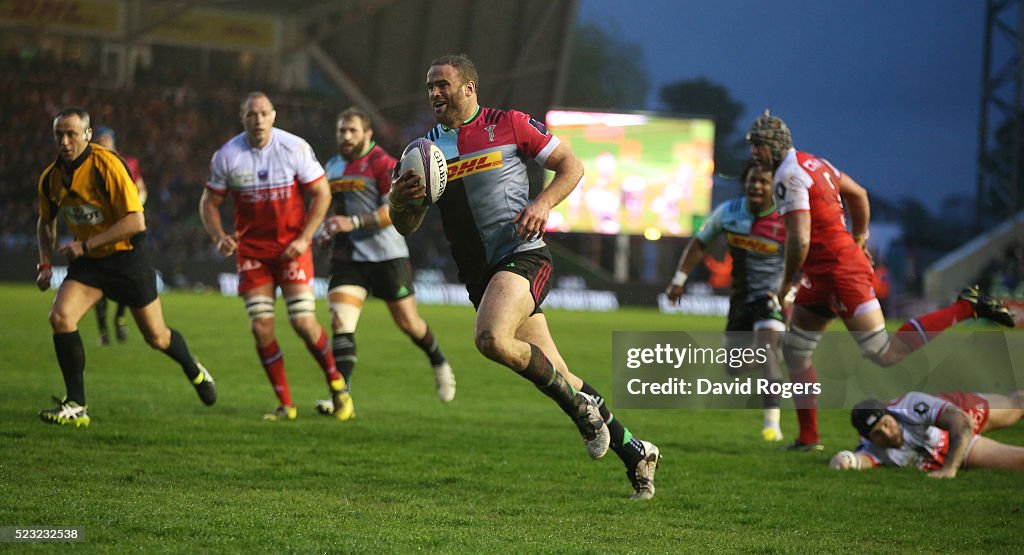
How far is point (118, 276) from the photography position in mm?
8359

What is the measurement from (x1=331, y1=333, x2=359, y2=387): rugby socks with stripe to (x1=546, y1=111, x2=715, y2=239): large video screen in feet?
68.6

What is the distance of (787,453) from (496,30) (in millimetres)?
26204

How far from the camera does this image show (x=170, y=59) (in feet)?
111

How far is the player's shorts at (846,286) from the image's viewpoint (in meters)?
8.36

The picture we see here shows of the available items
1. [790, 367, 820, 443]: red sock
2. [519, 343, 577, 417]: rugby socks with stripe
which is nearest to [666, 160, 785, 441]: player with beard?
[790, 367, 820, 443]: red sock

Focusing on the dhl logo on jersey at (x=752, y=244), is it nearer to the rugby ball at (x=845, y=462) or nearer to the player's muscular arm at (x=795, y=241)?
the player's muscular arm at (x=795, y=241)

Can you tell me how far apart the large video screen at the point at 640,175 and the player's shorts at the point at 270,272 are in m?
21.4

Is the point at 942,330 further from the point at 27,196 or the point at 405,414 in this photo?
the point at 27,196

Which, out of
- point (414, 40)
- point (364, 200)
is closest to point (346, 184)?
point (364, 200)

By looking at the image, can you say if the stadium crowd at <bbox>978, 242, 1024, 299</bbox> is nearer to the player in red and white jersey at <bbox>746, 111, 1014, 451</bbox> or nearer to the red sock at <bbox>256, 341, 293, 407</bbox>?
the player in red and white jersey at <bbox>746, 111, 1014, 451</bbox>

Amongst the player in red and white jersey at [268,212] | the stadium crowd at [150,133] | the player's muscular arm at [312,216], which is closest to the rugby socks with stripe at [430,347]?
the player in red and white jersey at [268,212]

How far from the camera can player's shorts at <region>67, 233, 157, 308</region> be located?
8.31 m

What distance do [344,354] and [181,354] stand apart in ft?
4.84

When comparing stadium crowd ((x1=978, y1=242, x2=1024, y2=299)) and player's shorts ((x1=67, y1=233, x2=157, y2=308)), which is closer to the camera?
player's shorts ((x1=67, y1=233, x2=157, y2=308))
